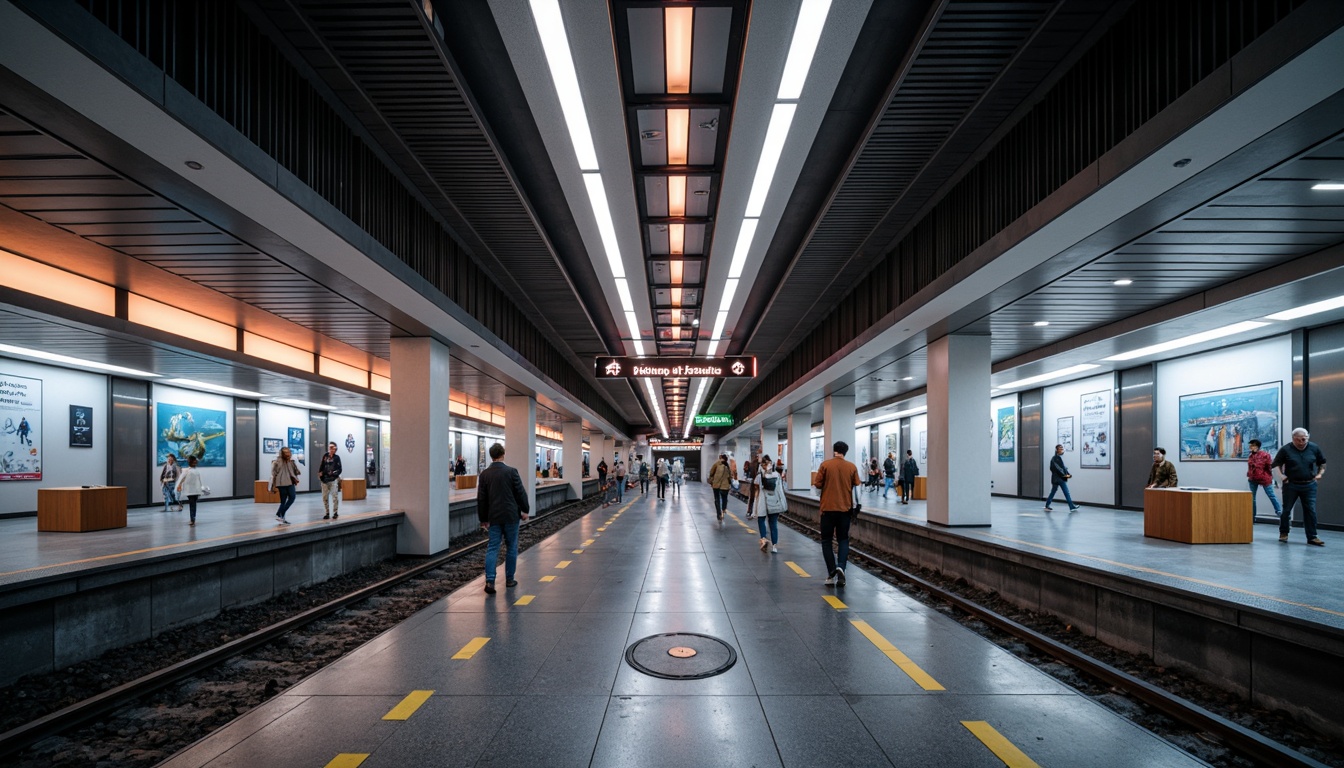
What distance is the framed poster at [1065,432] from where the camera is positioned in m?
20.8

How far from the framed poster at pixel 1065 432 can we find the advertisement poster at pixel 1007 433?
104 inches

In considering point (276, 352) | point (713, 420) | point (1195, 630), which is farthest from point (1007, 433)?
point (276, 352)

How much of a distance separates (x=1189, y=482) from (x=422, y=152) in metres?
A: 18.4

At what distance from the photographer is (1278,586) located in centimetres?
656

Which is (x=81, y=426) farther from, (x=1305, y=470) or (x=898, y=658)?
(x=1305, y=470)

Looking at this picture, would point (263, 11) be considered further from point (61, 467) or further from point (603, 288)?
point (61, 467)

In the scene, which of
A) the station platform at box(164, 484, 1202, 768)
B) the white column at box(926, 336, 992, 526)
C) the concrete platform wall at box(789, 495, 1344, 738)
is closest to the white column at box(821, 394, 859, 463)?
the white column at box(926, 336, 992, 526)

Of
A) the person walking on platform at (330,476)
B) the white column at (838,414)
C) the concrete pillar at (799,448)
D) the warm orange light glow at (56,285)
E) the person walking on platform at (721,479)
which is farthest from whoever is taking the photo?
the concrete pillar at (799,448)

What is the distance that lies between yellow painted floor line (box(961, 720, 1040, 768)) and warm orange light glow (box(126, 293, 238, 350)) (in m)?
14.8

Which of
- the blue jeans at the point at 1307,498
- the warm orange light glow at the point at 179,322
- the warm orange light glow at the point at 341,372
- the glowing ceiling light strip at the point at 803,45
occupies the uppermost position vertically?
the glowing ceiling light strip at the point at 803,45

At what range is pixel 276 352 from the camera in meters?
17.3

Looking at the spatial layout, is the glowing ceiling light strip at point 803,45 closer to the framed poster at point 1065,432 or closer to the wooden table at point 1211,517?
the wooden table at point 1211,517

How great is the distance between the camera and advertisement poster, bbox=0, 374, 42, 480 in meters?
14.7

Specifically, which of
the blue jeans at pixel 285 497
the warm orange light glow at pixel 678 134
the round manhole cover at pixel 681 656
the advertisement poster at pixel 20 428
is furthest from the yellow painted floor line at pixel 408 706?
the advertisement poster at pixel 20 428
